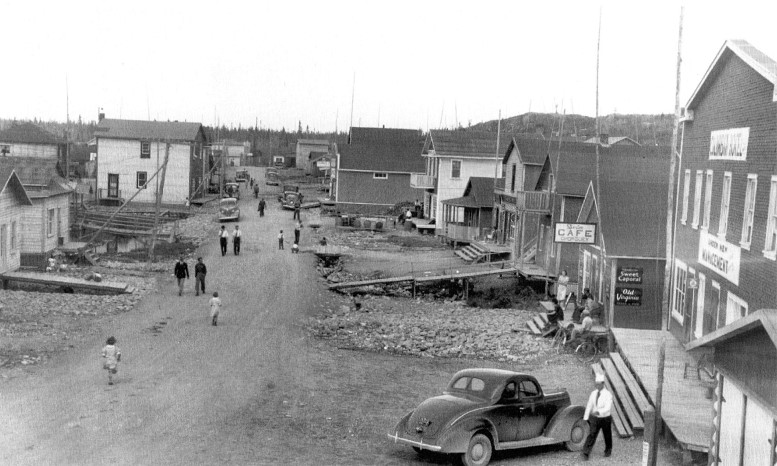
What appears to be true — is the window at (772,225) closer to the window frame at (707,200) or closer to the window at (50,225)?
the window frame at (707,200)

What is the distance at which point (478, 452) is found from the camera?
15.0m

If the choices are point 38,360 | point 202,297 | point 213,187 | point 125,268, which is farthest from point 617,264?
point 213,187

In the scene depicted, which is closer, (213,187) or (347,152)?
(347,152)

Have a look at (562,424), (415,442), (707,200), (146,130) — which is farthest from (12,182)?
(146,130)

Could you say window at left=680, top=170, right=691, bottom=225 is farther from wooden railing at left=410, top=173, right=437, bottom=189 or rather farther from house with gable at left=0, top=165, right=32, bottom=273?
wooden railing at left=410, top=173, right=437, bottom=189

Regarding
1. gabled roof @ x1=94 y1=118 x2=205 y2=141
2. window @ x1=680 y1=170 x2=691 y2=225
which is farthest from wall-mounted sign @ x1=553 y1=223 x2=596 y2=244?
gabled roof @ x1=94 y1=118 x2=205 y2=141

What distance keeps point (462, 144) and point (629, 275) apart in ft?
119

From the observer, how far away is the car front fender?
52.7 ft

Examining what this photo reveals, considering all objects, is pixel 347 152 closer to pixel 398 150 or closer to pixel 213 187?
pixel 398 150

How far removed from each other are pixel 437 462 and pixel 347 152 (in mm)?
61452

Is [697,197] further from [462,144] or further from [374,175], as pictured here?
[374,175]

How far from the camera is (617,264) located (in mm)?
29422

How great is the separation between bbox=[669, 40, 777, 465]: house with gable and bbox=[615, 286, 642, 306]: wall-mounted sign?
2538 millimetres

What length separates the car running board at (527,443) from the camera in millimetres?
15312
